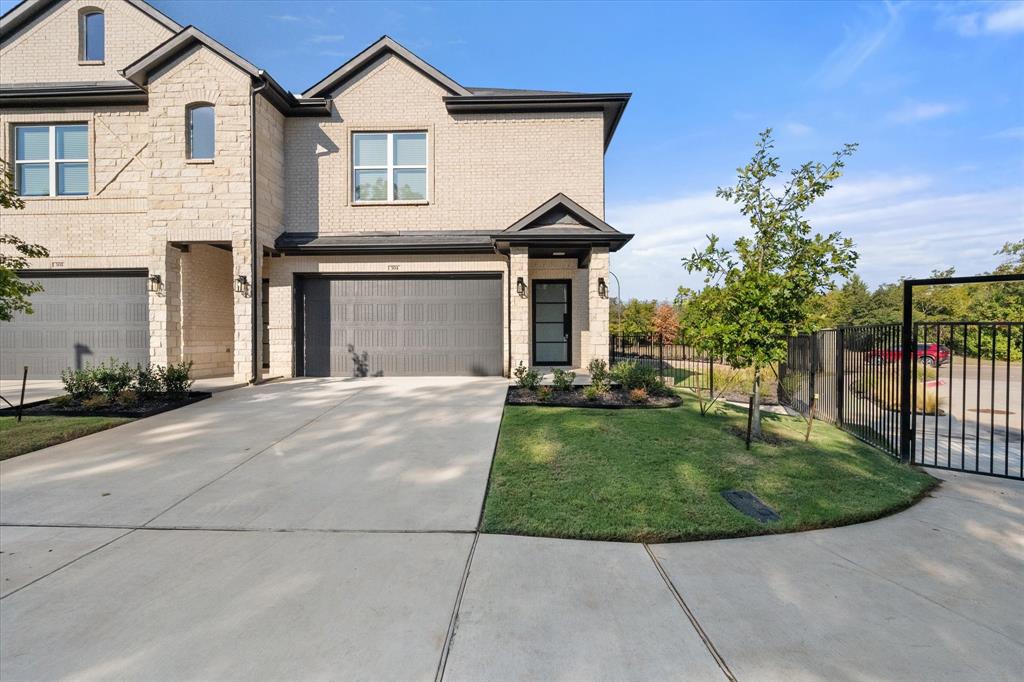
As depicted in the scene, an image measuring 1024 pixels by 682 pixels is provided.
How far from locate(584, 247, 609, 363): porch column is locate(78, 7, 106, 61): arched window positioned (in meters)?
15.4

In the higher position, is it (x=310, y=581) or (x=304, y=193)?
(x=304, y=193)

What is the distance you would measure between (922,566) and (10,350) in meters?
18.8

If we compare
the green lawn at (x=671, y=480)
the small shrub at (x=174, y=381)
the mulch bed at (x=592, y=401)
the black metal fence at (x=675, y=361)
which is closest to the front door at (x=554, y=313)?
the black metal fence at (x=675, y=361)

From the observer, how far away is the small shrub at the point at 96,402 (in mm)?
7928

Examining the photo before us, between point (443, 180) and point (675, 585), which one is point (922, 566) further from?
point (443, 180)

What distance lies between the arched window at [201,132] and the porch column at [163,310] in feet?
8.09

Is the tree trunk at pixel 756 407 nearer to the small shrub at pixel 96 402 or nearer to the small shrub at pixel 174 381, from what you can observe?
the small shrub at pixel 174 381

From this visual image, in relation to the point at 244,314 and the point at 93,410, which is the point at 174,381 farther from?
the point at 244,314

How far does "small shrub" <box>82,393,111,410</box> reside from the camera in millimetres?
7928

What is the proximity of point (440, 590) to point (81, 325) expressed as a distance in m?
14.5

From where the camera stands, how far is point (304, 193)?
40.6 feet

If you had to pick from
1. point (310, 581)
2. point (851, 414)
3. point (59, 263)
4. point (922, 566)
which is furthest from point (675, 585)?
point (59, 263)

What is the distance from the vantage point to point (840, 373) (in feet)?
24.5

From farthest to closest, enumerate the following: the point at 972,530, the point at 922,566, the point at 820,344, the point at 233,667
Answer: the point at 820,344
the point at 972,530
the point at 922,566
the point at 233,667
